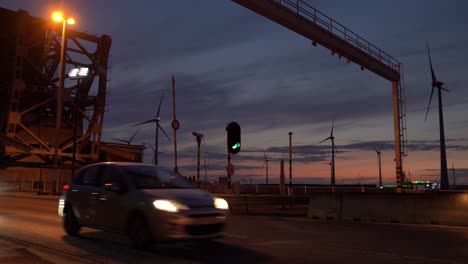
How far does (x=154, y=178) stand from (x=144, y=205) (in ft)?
3.33

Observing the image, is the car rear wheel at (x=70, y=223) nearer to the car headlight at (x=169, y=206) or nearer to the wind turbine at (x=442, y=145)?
the car headlight at (x=169, y=206)

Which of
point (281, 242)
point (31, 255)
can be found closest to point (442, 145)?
point (281, 242)

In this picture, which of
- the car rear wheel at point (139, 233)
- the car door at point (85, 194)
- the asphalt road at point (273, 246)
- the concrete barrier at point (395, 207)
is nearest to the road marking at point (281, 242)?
the asphalt road at point (273, 246)

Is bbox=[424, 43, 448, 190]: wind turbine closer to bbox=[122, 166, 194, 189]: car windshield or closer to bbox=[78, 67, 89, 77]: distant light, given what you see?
bbox=[122, 166, 194, 189]: car windshield

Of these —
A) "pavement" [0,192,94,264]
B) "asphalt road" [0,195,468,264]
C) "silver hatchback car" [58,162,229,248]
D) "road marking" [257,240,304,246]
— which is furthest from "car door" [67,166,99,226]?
"road marking" [257,240,304,246]

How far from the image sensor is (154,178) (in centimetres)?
915

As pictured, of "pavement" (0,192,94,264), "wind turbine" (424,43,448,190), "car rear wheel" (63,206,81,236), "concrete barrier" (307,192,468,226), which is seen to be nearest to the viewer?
"pavement" (0,192,94,264)

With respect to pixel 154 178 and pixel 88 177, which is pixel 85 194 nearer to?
pixel 88 177

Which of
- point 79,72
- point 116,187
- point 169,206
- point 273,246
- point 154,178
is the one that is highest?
point 79,72

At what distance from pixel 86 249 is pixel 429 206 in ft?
35.1

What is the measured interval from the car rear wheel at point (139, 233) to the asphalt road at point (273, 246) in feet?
0.49

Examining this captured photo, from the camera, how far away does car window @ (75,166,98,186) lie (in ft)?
32.7

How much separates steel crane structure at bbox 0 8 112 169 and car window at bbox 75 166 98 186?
160 feet

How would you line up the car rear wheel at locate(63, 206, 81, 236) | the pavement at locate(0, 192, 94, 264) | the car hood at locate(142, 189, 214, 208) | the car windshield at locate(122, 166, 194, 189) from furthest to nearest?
the car rear wheel at locate(63, 206, 81, 236) → the car windshield at locate(122, 166, 194, 189) → the car hood at locate(142, 189, 214, 208) → the pavement at locate(0, 192, 94, 264)
